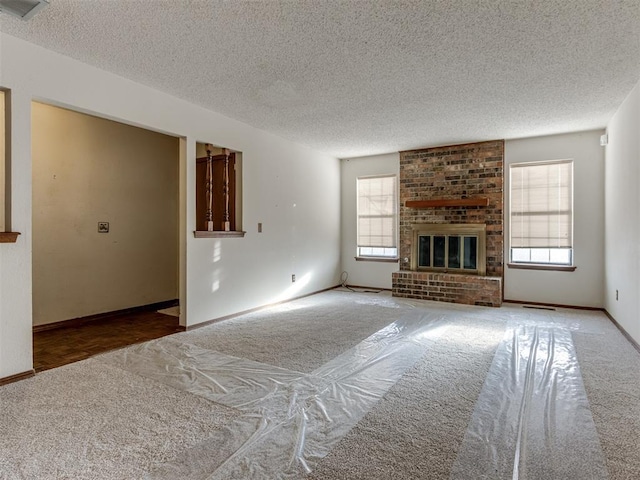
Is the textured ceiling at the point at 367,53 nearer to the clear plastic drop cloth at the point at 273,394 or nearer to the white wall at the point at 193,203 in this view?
the white wall at the point at 193,203

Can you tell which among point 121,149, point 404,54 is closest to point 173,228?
point 121,149

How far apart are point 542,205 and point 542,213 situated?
0.12 meters

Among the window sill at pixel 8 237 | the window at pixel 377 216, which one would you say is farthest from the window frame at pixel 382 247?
the window sill at pixel 8 237

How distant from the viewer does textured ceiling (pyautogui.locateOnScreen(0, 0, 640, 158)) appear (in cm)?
234

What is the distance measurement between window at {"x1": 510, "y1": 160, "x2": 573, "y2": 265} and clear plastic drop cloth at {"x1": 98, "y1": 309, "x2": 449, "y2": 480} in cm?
272

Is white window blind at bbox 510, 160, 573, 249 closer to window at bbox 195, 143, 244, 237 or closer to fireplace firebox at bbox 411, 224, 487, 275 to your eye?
fireplace firebox at bbox 411, 224, 487, 275

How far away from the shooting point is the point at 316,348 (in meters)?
3.36

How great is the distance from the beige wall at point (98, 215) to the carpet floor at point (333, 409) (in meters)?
1.68

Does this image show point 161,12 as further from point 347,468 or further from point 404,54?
point 347,468

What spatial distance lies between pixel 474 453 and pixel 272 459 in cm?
99

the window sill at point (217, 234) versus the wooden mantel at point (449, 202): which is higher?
the wooden mantel at point (449, 202)

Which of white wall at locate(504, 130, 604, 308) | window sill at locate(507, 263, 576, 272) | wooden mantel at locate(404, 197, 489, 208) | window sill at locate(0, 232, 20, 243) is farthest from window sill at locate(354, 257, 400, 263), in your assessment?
window sill at locate(0, 232, 20, 243)

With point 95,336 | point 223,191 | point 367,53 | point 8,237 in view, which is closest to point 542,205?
point 367,53

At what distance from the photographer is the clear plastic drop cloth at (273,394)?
1.68 metres
